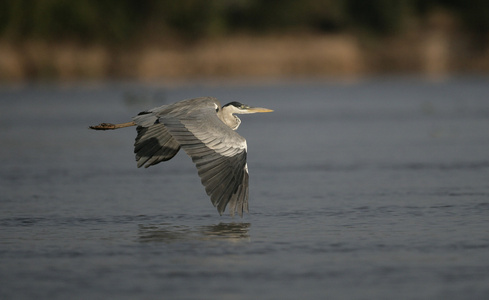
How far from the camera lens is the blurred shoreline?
156ft

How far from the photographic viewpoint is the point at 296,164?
15.3 meters

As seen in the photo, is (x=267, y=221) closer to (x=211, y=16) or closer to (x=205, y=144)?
(x=205, y=144)

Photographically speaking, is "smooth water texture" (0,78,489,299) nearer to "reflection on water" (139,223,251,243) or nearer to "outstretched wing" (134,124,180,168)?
"reflection on water" (139,223,251,243)

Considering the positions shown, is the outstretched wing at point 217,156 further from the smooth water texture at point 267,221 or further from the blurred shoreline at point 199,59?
the blurred shoreline at point 199,59

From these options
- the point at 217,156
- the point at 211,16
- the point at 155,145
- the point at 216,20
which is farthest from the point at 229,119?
the point at 211,16

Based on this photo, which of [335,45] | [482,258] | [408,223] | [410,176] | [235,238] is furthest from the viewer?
[335,45]

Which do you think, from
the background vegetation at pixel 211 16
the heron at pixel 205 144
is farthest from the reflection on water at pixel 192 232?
the background vegetation at pixel 211 16

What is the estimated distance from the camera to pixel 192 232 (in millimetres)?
9430

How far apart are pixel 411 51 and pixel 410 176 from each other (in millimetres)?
42850

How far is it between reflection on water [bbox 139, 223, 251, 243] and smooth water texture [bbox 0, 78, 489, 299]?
0.02m

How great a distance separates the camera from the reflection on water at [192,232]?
9.08 m

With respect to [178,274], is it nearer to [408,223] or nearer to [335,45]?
[408,223]

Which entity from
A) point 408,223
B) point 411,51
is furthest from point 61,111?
point 411,51

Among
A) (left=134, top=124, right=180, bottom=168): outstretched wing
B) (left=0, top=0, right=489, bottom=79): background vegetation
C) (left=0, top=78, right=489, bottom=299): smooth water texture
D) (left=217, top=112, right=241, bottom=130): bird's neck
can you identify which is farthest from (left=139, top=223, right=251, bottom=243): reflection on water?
(left=0, top=0, right=489, bottom=79): background vegetation
